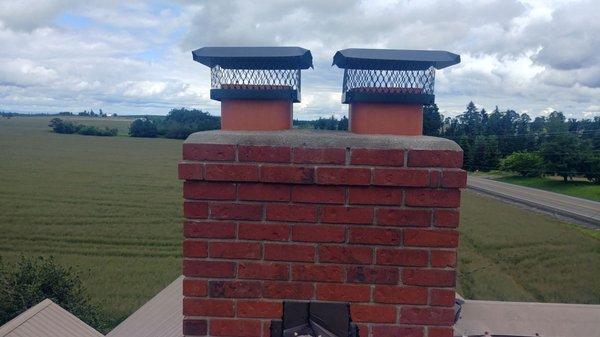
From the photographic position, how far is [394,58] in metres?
1.98

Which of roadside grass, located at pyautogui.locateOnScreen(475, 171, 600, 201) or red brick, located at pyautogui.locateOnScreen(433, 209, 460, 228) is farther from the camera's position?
roadside grass, located at pyautogui.locateOnScreen(475, 171, 600, 201)

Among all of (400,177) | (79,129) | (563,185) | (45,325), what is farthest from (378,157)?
(79,129)

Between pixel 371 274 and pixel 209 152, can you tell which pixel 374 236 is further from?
pixel 209 152

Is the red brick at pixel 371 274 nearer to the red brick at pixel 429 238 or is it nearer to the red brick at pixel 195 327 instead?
the red brick at pixel 429 238

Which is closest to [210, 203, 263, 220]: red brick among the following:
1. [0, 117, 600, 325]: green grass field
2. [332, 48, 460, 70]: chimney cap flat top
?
[332, 48, 460, 70]: chimney cap flat top

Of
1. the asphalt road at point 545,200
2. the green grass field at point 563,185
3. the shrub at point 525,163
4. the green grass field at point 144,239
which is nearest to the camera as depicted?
the green grass field at point 144,239

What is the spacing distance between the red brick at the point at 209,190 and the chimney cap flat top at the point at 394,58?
0.72 meters

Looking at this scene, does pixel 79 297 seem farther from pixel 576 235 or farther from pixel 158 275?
pixel 576 235

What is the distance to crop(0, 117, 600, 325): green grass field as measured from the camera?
45.8 feet

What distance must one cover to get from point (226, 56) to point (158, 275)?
14650mm

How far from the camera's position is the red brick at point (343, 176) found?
1714mm

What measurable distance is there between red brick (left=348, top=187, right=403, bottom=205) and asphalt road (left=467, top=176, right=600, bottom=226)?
18953 millimetres

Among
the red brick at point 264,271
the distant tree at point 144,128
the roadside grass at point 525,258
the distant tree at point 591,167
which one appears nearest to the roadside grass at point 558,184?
the distant tree at point 591,167

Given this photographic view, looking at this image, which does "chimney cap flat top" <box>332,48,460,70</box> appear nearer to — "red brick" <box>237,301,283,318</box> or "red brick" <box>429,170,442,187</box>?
"red brick" <box>429,170,442,187</box>
